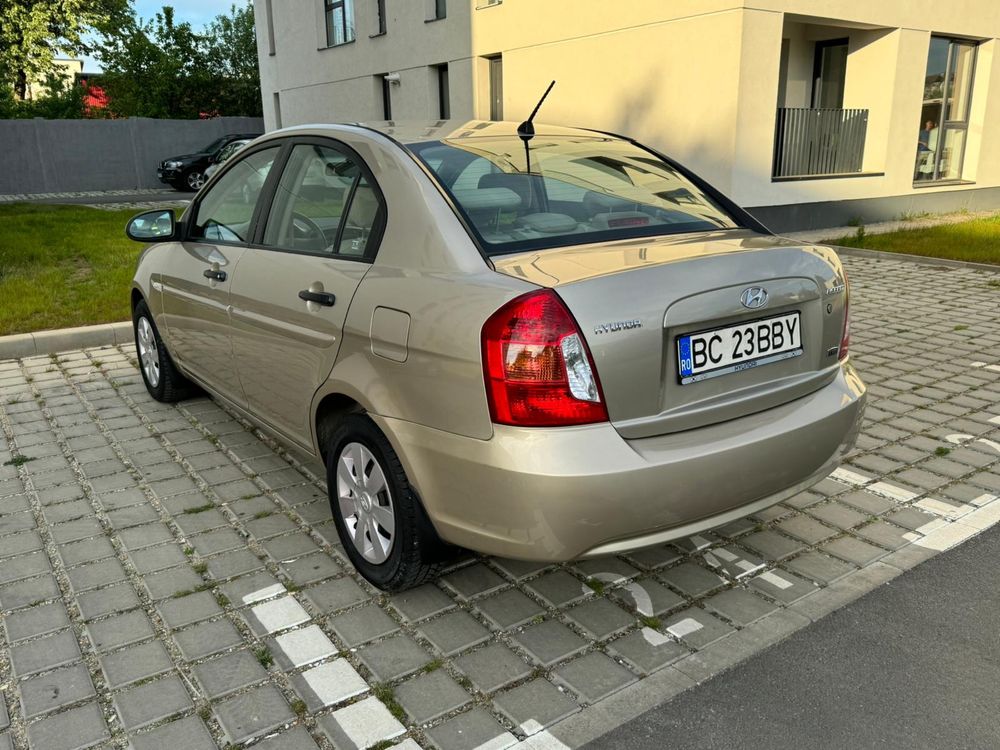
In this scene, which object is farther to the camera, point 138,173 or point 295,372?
point 138,173

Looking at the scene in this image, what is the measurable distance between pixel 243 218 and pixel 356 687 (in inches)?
95.2

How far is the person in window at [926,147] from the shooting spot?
50.2 feet

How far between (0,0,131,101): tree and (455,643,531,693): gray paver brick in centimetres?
3772

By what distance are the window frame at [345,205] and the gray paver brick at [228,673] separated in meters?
1.42

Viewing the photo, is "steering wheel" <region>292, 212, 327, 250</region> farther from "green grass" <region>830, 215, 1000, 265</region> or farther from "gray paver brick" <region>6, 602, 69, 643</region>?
"green grass" <region>830, 215, 1000, 265</region>

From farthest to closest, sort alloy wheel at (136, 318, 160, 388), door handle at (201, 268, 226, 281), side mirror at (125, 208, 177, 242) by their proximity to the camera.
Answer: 1. alloy wheel at (136, 318, 160, 388)
2. side mirror at (125, 208, 177, 242)
3. door handle at (201, 268, 226, 281)

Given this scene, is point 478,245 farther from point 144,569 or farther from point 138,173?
point 138,173

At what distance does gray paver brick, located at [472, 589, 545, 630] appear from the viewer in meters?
2.98

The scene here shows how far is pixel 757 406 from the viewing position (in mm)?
2809

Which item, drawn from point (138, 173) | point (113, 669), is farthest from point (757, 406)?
point (138, 173)

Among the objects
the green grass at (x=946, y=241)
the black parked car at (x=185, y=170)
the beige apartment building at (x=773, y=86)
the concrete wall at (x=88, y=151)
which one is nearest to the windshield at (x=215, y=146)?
the black parked car at (x=185, y=170)

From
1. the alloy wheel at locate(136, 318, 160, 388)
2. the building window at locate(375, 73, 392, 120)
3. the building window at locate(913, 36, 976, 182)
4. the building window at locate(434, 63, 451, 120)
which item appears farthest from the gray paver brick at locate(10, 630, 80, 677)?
the building window at locate(375, 73, 392, 120)

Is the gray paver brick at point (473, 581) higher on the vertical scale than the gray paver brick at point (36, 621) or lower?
higher

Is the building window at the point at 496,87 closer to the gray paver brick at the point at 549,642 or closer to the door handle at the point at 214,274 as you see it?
the door handle at the point at 214,274
